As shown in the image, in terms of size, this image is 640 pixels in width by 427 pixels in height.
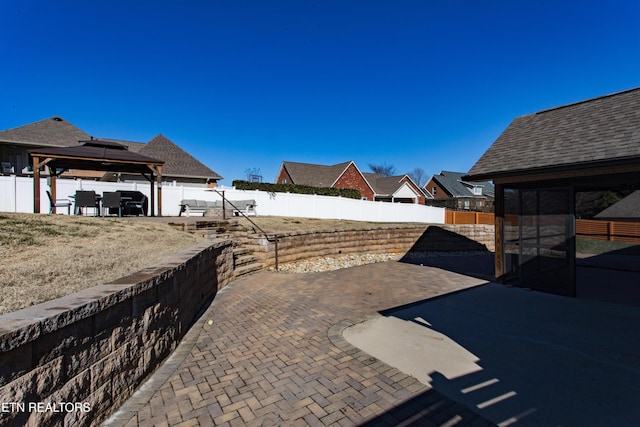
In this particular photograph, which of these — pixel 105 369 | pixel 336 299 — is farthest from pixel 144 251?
pixel 336 299

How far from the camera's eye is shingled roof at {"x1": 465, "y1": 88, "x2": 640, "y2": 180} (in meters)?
5.89

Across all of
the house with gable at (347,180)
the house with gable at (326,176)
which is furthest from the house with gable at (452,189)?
the house with gable at (326,176)

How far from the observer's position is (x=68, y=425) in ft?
6.97

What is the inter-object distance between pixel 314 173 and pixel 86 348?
103 feet

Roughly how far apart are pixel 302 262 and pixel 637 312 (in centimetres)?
786

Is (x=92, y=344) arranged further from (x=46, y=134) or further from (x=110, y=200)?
(x=46, y=134)

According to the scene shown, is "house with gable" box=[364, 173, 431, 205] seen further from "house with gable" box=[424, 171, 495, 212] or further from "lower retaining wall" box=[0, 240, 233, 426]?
"lower retaining wall" box=[0, 240, 233, 426]

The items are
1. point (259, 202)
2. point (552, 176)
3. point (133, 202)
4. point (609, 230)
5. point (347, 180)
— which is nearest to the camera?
point (552, 176)

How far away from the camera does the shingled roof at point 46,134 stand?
20.3m

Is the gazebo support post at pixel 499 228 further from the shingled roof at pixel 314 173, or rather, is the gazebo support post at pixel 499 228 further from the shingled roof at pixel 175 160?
the shingled roof at pixel 314 173

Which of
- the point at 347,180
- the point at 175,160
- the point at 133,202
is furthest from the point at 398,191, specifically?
the point at 133,202

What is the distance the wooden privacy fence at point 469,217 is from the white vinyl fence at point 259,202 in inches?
24.6

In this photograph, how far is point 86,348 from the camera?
231 cm

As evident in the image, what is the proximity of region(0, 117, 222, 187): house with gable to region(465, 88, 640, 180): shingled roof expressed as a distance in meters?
18.4
